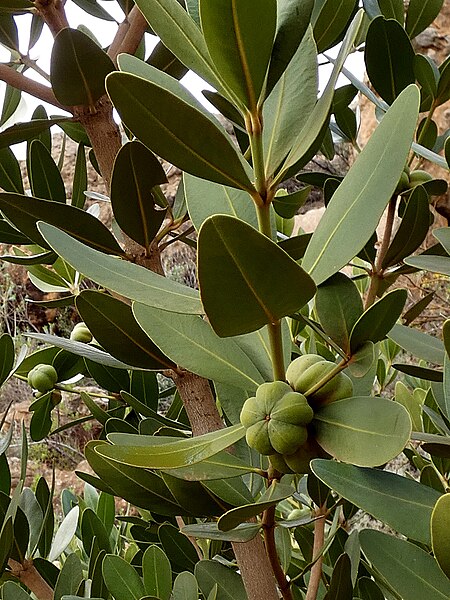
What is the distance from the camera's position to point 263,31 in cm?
30

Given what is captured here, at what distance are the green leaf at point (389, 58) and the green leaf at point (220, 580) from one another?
415mm

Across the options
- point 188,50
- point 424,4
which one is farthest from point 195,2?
point 424,4

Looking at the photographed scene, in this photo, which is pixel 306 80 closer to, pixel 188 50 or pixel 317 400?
pixel 188 50

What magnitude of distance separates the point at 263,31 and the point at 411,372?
0.25 meters

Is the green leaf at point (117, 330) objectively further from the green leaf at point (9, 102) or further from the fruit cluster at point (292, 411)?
the green leaf at point (9, 102)

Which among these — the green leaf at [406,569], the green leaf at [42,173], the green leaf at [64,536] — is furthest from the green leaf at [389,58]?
the green leaf at [64,536]

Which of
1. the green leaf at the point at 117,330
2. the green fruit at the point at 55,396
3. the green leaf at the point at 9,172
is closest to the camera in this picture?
the green leaf at the point at 117,330

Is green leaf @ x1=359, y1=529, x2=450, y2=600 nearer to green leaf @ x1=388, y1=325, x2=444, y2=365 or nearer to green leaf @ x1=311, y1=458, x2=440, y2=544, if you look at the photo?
green leaf @ x1=311, y1=458, x2=440, y2=544

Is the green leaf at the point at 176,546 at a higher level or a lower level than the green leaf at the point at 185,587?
lower

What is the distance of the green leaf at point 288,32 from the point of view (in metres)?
0.33

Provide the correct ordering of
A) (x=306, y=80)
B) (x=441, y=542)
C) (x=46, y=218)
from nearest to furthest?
(x=441, y=542) → (x=306, y=80) → (x=46, y=218)

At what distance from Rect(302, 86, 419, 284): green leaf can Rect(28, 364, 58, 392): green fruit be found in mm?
504

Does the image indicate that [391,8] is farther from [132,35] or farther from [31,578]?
[31,578]

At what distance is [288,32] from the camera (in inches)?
13.1
